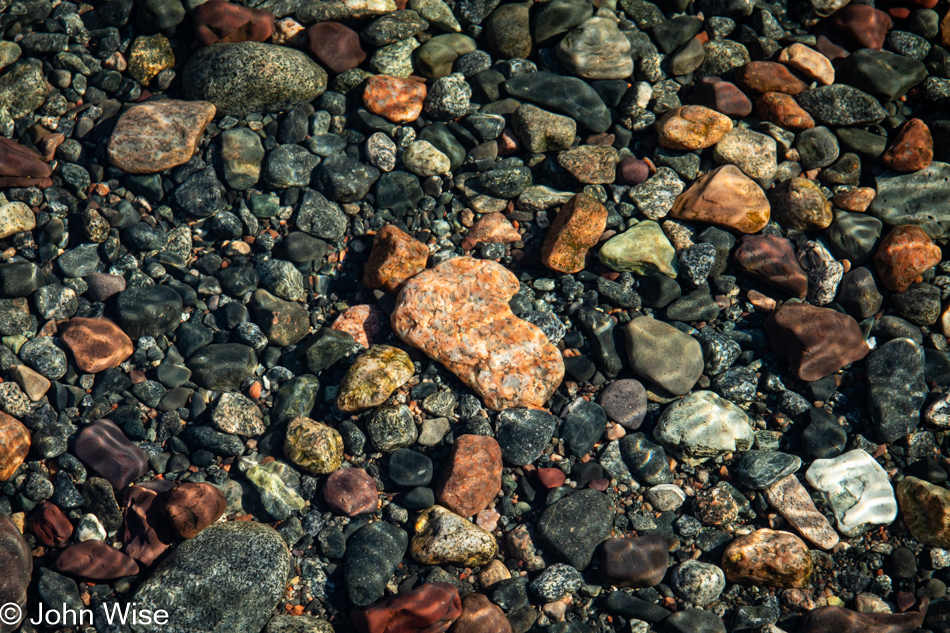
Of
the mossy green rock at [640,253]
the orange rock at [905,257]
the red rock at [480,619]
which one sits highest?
the orange rock at [905,257]

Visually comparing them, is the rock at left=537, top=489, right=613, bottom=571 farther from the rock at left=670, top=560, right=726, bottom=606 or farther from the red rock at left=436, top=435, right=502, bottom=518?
the rock at left=670, top=560, right=726, bottom=606

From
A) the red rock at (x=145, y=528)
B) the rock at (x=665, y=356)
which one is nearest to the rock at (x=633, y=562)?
the rock at (x=665, y=356)

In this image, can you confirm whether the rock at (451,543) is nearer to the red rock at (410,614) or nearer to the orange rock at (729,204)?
the red rock at (410,614)

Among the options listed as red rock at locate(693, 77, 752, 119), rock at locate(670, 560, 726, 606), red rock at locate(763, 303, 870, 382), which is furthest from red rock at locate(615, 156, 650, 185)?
rock at locate(670, 560, 726, 606)

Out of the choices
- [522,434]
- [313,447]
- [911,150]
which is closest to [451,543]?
[522,434]

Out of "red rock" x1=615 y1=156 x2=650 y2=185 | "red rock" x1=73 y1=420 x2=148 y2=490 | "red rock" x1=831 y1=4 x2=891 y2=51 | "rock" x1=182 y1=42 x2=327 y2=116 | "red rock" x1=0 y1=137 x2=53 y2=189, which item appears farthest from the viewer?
"red rock" x1=831 y1=4 x2=891 y2=51

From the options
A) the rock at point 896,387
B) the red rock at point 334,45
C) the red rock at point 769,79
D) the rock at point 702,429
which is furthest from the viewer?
the red rock at point 769,79
